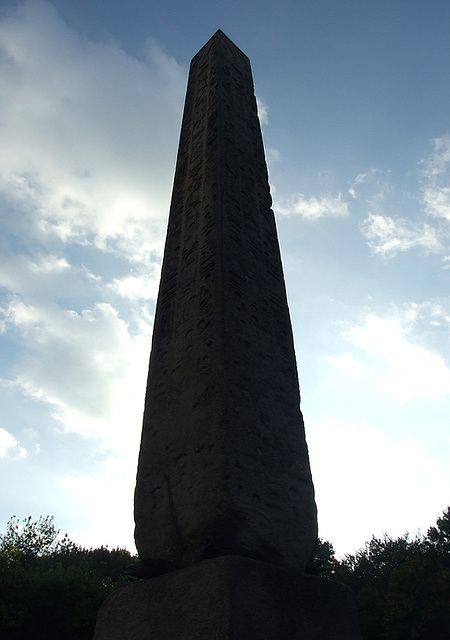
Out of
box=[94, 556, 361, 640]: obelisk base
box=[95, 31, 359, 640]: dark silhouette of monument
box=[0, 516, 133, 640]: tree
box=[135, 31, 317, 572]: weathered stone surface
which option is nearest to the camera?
box=[94, 556, 361, 640]: obelisk base

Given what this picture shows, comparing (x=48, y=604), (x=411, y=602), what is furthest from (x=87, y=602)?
(x=411, y=602)

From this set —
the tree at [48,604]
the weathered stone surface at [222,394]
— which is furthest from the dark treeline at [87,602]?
the weathered stone surface at [222,394]

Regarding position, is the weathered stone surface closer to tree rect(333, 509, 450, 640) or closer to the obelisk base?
the obelisk base

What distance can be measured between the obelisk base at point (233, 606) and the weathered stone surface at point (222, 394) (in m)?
0.14

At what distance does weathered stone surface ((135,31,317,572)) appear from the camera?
2.31 metres

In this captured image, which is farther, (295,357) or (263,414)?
(295,357)

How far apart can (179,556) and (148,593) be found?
0.70 feet

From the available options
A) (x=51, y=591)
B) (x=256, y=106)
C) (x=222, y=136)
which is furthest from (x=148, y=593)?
(x=51, y=591)

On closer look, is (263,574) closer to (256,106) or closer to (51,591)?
A: (256,106)

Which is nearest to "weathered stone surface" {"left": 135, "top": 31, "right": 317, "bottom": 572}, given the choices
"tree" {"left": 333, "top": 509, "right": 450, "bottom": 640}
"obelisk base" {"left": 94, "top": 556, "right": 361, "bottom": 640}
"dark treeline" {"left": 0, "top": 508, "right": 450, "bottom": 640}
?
"obelisk base" {"left": 94, "top": 556, "right": 361, "bottom": 640}

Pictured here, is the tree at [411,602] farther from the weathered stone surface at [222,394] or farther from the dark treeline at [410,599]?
the weathered stone surface at [222,394]

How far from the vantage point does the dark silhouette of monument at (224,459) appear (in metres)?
2.02

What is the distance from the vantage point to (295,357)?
3.55m

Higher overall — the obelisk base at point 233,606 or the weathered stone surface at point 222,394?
the weathered stone surface at point 222,394
